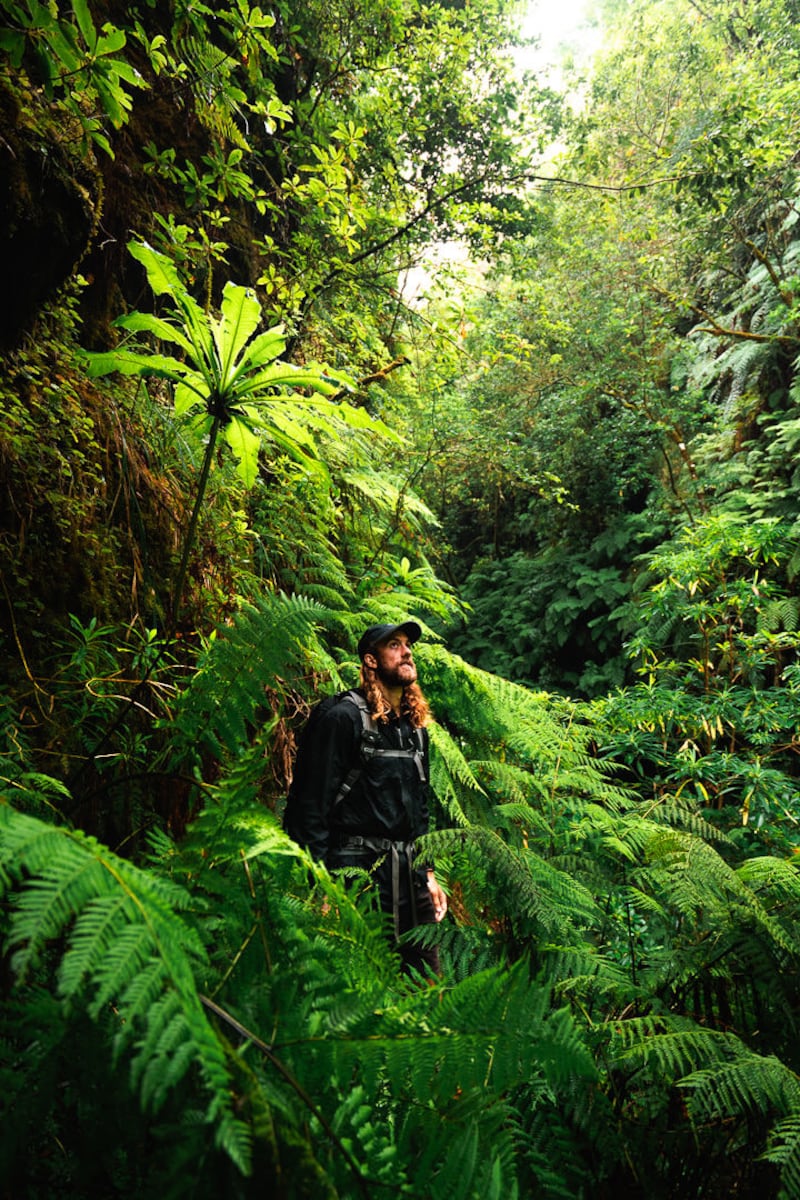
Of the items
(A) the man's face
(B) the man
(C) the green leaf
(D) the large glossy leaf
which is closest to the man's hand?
(B) the man

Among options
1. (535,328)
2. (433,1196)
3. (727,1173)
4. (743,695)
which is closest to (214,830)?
(433,1196)

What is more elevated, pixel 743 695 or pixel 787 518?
pixel 787 518

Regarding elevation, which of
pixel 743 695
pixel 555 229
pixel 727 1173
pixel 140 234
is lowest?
pixel 727 1173

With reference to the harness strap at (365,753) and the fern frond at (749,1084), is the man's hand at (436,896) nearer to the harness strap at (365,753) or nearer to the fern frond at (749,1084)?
the harness strap at (365,753)

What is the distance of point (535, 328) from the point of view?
10328 millimetres

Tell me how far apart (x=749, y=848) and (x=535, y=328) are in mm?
9038

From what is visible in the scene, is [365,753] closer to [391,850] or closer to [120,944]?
[391,850]

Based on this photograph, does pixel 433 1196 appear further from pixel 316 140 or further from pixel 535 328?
pixel 535 328

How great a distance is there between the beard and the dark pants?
65 centimetres

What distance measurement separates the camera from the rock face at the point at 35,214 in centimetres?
198

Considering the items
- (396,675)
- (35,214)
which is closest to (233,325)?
(35,214)

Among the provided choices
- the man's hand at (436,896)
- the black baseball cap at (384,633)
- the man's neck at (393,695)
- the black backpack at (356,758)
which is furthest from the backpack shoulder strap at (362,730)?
the man's hand at (436,896)

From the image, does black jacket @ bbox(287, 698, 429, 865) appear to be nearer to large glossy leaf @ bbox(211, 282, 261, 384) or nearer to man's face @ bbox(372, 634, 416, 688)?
man's face @ bbox(372, 634, 416, 688)

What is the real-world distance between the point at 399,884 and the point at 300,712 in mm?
1313
